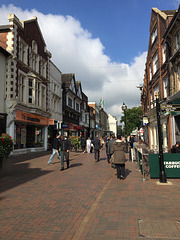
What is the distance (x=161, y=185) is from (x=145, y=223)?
345cm

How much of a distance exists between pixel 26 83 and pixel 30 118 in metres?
3.49

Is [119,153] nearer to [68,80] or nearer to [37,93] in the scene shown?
[37,93]

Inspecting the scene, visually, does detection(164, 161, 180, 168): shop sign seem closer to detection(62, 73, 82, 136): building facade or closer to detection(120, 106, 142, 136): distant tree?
detection(62, 73, 82, 136): building facade

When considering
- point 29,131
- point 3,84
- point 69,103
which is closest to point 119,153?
point 3,84

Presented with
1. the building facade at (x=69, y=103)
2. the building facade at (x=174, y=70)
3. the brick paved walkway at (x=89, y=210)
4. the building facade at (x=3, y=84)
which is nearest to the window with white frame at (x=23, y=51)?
the building facade at (x=3, y=84)

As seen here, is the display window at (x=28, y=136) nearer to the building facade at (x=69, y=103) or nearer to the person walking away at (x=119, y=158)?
the building facade at (x=69, y=103)

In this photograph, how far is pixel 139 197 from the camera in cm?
559

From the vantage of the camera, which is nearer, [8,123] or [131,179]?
[131,179]

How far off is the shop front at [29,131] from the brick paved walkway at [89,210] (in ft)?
37.4

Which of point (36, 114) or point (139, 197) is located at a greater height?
point (36, 114)

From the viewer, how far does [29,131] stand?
21.5 m

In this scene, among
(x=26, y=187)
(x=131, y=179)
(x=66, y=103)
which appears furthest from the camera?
(x=66, y=103)

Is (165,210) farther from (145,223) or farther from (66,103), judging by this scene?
(66,103)

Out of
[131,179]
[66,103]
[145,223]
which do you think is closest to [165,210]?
[145,223]
